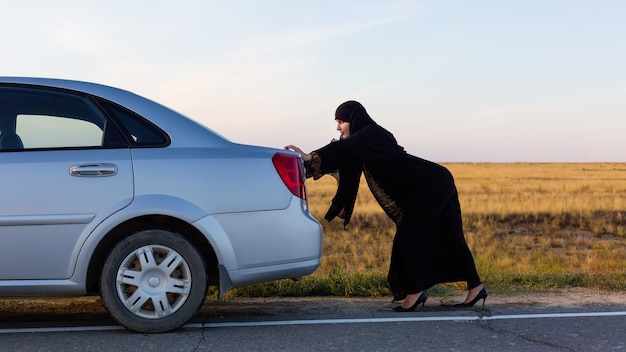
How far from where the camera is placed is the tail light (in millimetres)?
5555

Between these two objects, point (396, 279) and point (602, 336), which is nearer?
point (602, 336)

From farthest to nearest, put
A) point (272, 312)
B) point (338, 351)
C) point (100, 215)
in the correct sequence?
point (272, 312), point (100, 215), point (338, 351)

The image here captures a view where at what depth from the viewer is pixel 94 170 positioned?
5.31m

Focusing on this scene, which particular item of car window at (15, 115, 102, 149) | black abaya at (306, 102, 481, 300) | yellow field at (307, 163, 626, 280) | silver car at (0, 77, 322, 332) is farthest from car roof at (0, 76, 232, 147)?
yellow field at (307, 163, 626, 280)

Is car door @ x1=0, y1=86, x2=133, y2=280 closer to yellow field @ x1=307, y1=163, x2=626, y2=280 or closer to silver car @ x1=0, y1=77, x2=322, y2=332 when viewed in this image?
silver car @ x1=0, y1=77, x2=322, y2=332

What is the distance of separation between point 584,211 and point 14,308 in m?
24.4

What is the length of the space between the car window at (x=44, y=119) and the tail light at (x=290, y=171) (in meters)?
1.18

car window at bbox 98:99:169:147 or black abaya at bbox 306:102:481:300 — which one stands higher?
car window at bbox 98:99:169:147

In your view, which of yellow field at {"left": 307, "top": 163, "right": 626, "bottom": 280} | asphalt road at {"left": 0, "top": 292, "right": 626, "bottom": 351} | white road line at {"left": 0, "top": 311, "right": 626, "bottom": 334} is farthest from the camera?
yellow field at {"left": 307, "top": 163, "right": 626, "bottom": 280}

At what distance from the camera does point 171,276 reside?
5379mm

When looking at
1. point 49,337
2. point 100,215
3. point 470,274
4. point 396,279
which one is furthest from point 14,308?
point 470,274

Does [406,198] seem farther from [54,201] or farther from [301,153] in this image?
[54,201]

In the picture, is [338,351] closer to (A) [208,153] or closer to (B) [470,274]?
(A) [208,153]

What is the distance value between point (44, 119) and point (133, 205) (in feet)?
3.08
